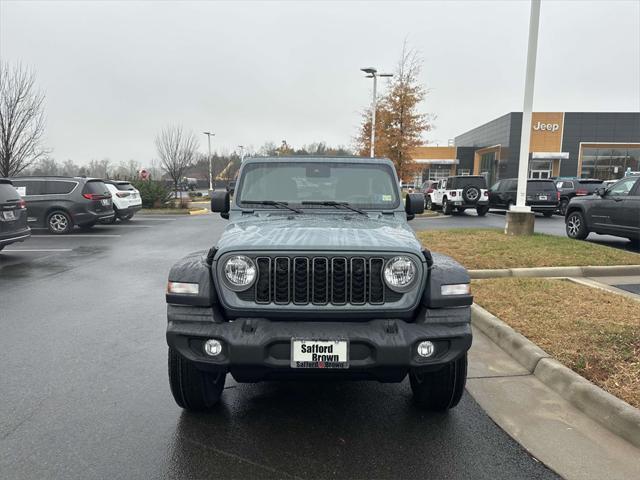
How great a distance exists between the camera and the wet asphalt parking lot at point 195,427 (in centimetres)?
261

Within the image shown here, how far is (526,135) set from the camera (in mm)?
10133

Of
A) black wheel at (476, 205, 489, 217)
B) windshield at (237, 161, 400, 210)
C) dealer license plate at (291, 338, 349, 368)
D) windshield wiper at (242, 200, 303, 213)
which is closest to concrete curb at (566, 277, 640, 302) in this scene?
windshield at (237, 161, 400, 210)

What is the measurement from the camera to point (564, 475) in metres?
2.57

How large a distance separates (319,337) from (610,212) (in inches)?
406

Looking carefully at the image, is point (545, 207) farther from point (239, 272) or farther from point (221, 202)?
point (239, 272)

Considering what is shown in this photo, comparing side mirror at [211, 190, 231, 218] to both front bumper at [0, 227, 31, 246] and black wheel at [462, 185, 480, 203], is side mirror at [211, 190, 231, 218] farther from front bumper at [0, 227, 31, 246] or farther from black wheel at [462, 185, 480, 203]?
black wheel at [462, 185, 480, 203]

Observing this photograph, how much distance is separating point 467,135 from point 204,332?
60.9 m

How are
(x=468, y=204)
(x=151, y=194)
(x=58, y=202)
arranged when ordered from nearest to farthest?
(x=58, y=202), (x=468, y=204), (x=151, y=194)

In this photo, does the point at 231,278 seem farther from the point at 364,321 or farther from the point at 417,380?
the point at 417,380

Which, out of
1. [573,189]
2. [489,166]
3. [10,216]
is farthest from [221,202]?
[489,166]

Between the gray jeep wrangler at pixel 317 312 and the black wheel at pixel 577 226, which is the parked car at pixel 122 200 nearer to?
the black wheel at pixel 577 226

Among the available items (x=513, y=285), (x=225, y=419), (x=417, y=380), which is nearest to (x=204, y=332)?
(x=225, y=419)

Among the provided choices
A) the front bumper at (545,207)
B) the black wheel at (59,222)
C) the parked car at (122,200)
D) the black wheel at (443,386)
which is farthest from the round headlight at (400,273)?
the front bumper at (545,207)

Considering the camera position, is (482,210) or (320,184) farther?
(482,210)
